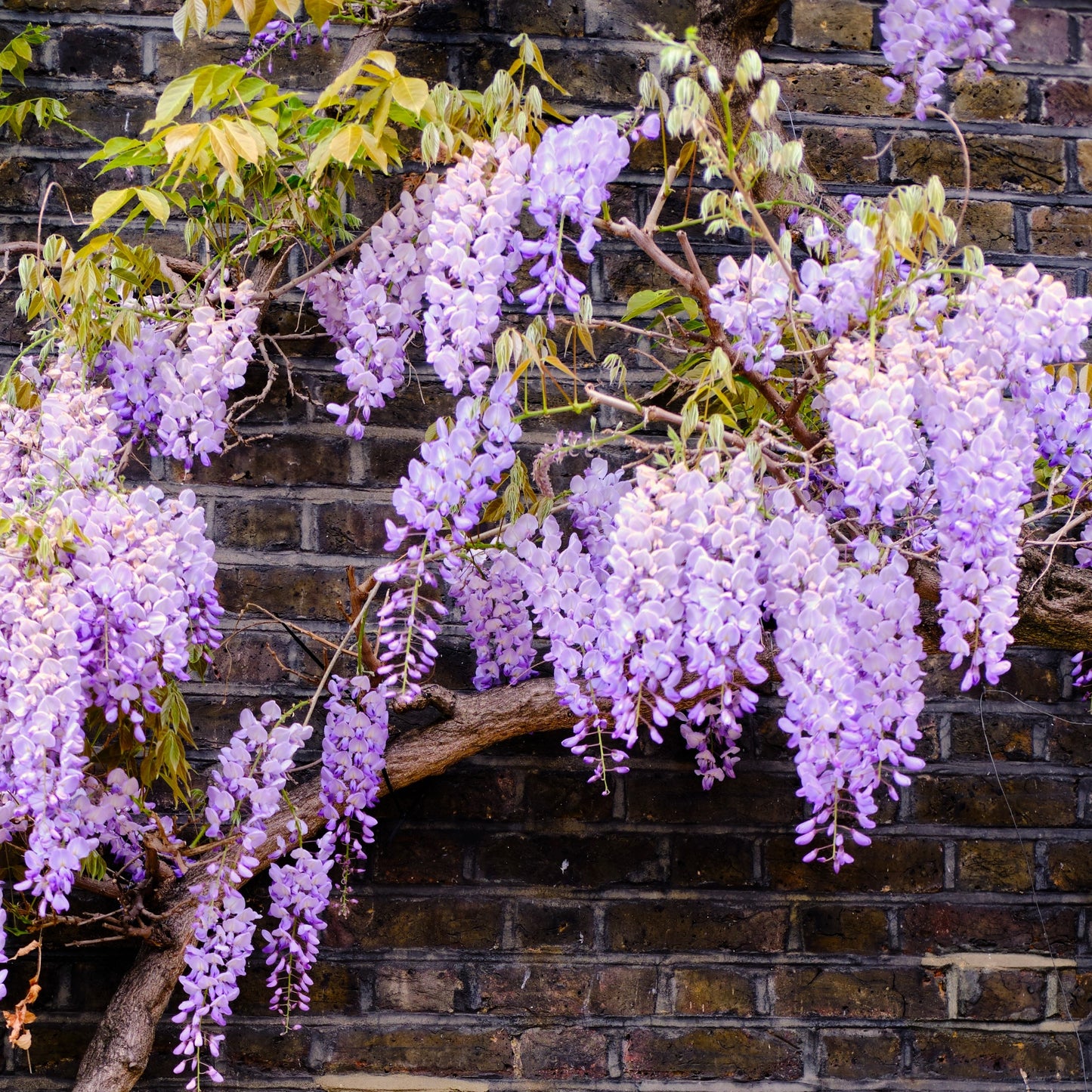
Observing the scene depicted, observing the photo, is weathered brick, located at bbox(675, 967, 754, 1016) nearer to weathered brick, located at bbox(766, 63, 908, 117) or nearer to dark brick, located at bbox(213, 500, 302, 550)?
dark brick, located at bbox(213, 500, 302, 550)

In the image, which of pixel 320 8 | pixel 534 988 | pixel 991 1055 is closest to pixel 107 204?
pixel 320 8

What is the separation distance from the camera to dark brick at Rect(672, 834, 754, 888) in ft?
4.78

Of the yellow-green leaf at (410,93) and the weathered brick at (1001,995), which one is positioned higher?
the yellow-green leaf at (410,93)

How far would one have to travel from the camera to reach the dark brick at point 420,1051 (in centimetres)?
140

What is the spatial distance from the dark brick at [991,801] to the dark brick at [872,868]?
0.05 metres

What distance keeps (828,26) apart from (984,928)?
4.26 feet

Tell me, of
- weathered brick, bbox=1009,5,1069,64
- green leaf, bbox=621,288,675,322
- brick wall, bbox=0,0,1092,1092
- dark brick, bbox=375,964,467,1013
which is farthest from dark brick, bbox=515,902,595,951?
weathered brick, bbox=1009,5,1069,64

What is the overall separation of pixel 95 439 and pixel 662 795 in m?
0.86

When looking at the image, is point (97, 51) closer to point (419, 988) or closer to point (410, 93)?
point (410, 93)

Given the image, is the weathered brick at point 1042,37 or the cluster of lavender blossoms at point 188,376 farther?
the weathered brick at point 1042,37

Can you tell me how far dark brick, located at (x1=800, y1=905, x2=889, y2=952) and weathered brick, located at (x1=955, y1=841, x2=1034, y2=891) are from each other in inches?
5.1

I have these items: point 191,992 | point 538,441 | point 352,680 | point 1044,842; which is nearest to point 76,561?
point 352,680

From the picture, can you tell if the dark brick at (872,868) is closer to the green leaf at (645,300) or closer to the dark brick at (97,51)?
the green leaf at (645,300)

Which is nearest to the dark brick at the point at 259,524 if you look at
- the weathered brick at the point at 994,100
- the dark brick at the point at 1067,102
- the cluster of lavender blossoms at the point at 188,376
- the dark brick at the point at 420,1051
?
the cluster of lavender blossoms at the point at 188,376
